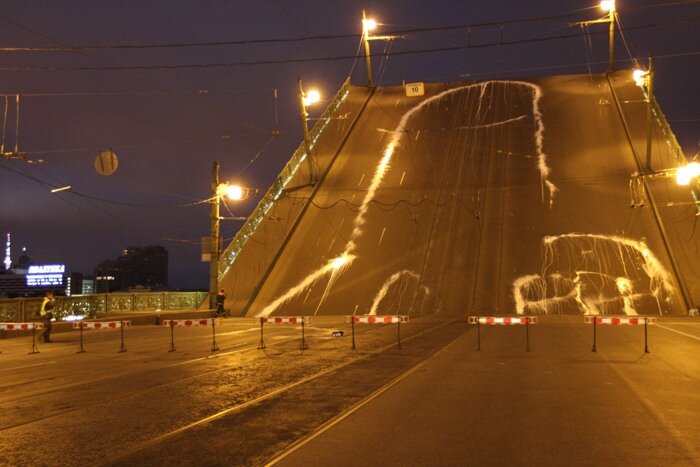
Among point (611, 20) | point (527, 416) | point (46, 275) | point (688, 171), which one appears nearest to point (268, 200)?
point (688, 171)

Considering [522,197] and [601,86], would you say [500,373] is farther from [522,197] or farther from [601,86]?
[601,86]

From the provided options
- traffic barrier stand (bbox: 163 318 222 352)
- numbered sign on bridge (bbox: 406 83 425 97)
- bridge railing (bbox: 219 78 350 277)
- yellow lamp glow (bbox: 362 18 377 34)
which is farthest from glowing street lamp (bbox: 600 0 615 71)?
traffic barrier stand (bbox: 163 318 222 352)

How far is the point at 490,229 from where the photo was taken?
115ft

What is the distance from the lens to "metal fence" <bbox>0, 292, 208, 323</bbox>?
83.3 ft

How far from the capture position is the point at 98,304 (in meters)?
32.7

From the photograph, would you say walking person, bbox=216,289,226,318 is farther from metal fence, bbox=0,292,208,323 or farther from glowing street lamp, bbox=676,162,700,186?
glowing street lamp, bbox=676,162,700,186

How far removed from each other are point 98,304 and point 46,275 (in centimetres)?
4057

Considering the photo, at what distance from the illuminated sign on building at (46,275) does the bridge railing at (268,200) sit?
33431mm

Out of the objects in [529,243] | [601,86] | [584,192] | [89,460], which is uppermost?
[601,86]

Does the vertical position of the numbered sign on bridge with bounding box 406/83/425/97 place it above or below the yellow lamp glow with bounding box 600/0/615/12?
below

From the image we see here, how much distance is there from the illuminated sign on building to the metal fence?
116 ft

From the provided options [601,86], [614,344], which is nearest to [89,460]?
[614,344]

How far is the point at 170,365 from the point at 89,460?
8433 mm

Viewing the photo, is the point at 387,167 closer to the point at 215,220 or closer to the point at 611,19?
the point at 215,220
